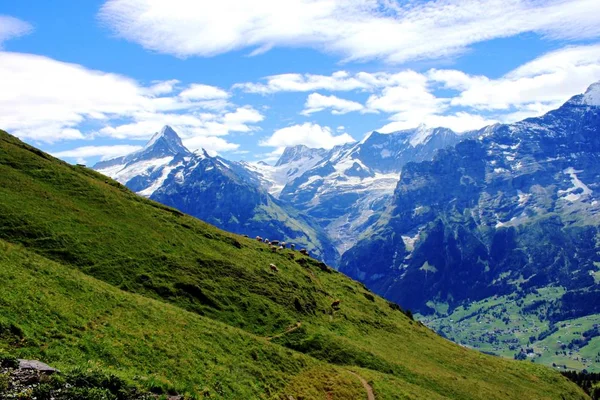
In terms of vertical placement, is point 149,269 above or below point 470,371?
below

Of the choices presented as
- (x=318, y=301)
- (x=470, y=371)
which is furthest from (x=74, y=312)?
(x=470, y=371)

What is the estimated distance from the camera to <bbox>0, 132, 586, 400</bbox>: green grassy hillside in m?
47.5

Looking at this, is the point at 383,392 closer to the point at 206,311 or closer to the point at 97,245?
the point at 206,311

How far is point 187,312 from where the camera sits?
70.1m

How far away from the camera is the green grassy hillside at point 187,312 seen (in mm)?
47531

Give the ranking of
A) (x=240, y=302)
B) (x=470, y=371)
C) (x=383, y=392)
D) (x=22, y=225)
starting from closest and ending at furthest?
1. (x=383, y=392)
2. (x=22, y=225)
3. (x=240, y=302)
4. (x=470, y=371)

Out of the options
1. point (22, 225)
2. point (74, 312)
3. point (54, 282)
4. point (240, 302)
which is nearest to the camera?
point (74, 312)

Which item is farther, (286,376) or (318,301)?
(318,301)

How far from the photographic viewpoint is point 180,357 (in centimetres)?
5125

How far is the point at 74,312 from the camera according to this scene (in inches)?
2002

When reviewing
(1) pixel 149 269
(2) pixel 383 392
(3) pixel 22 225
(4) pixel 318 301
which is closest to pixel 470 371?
(4) pixel 318 301

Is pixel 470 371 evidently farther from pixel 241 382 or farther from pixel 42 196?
pixel 42 196

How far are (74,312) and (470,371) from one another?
8104 centimetres

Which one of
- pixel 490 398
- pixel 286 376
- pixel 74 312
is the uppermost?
pixel 490 398
